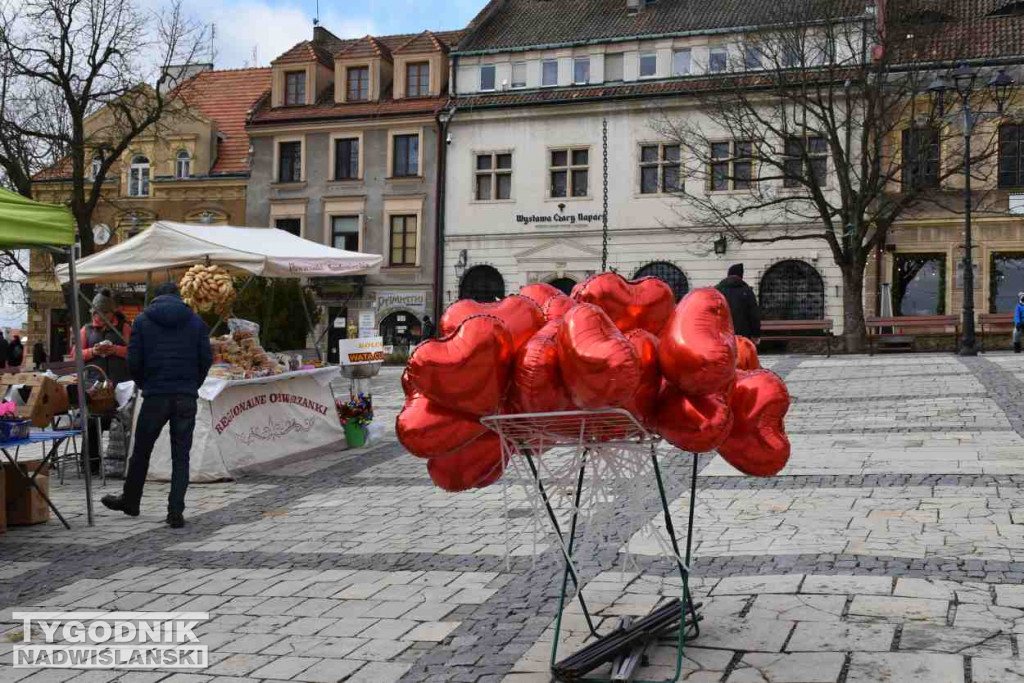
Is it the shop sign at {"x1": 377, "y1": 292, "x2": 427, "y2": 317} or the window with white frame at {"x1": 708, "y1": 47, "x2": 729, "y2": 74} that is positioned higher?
the window with white frame at {"x1": 708, "y1": 47, "x2": 729, "y2": 74}

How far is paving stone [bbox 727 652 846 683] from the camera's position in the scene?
14.1 feet

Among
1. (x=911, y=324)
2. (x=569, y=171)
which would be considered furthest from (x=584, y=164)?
(x=911, y=324)

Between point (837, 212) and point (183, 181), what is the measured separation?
85.7 ft

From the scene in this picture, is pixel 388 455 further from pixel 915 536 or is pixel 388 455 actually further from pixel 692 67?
pixel 692 67

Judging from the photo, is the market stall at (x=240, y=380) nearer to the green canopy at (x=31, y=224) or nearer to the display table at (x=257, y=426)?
the display table at (x=257, y=426)

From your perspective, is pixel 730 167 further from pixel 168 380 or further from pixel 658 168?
pixel 168 380

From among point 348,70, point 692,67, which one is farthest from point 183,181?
point 692,67

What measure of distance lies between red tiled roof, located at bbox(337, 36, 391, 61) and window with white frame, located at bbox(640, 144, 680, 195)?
11.6m

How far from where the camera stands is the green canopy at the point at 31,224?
24.6 ft

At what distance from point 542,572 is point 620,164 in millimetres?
33252

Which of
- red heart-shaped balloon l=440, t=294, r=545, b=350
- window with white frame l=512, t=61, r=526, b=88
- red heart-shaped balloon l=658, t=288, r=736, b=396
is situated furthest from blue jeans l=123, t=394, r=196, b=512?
window with white frame l=512, t=61, r=526, b=88

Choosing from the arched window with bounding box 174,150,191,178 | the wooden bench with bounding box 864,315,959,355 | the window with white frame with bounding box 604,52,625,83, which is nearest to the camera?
the wooden bench with bounding box 864,315,959,355

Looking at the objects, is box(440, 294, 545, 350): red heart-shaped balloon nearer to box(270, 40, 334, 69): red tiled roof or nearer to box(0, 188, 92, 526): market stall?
box(0, 188, 92, 526): market stall

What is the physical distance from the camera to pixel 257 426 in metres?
11.7
